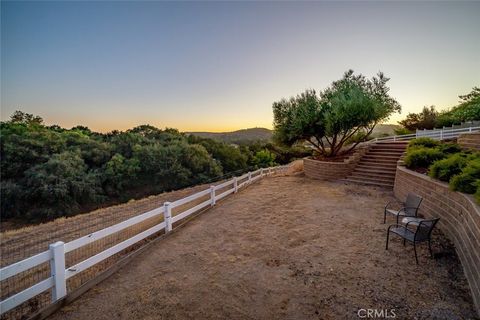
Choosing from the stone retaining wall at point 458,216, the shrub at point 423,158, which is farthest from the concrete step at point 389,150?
the stone retaining wall at point 458,216

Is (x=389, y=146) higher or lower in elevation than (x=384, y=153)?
higher

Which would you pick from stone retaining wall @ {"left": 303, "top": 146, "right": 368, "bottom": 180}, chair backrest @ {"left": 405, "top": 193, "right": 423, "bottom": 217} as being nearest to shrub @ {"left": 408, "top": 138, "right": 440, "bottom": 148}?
stone retaining wall @ {"left": 303, "top": 146, "right": 368, "bottom": 180}

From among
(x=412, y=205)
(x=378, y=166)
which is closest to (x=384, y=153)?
(x=378, y=166)

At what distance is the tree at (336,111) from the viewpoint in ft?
44.5

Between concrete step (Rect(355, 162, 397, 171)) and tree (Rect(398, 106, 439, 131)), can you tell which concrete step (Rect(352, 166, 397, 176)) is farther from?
tree (Rect(398, 106, 439, 131))

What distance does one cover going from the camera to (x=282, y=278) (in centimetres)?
379

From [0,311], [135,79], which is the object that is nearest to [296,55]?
[135,79]

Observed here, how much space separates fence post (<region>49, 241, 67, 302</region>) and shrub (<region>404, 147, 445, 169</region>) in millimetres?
10692

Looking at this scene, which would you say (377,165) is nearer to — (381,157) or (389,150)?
(381,157)

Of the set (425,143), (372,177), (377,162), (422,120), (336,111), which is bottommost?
(372,177)

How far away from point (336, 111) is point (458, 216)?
32.4 feet

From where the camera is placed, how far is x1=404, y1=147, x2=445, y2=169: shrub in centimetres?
845

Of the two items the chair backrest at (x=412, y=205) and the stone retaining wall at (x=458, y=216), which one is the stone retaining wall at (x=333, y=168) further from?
the chair backrest at (x=412, y=205)

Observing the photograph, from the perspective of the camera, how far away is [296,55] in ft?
49.1
